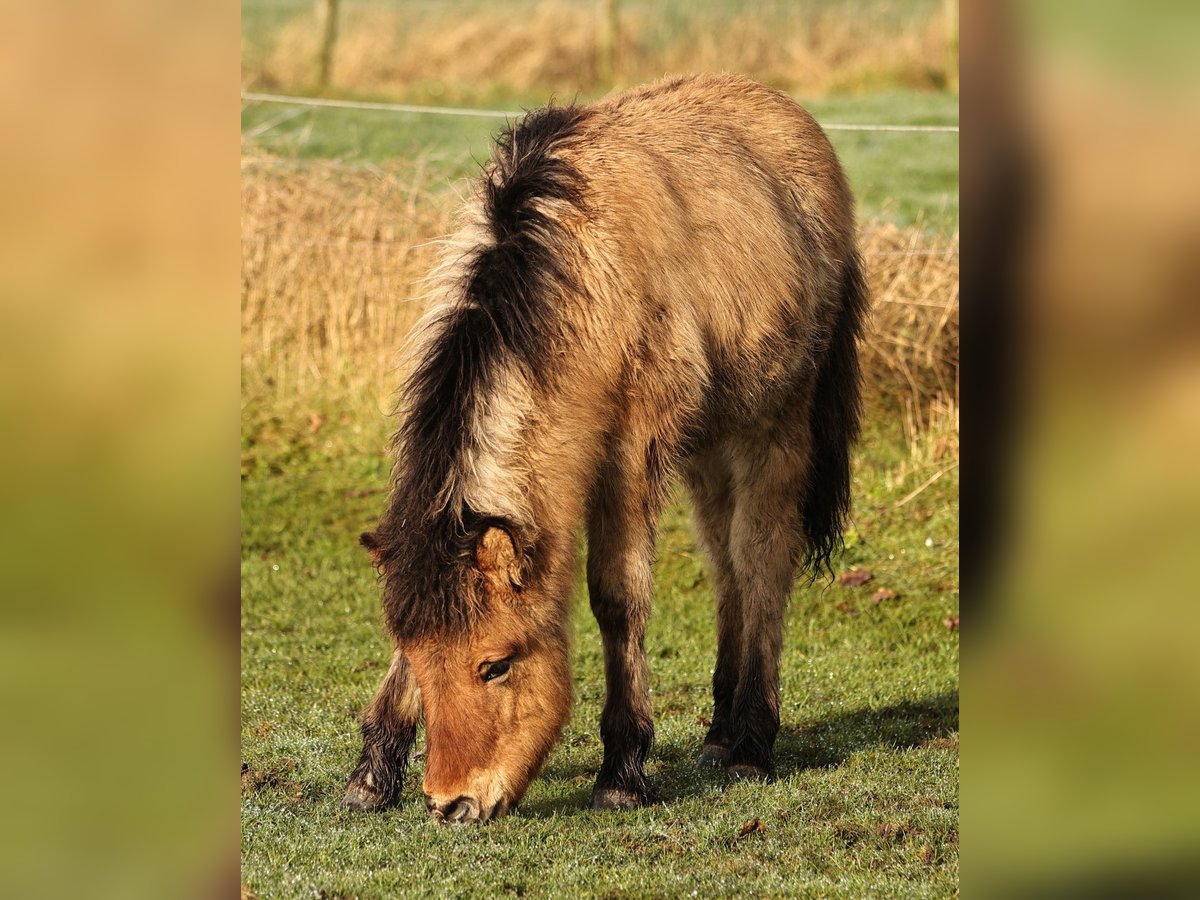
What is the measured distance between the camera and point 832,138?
16.3 m

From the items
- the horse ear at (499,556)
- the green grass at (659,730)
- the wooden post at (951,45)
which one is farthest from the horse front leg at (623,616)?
the wooden post at (951,45)

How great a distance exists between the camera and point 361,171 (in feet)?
38.0

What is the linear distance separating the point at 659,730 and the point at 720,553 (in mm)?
973

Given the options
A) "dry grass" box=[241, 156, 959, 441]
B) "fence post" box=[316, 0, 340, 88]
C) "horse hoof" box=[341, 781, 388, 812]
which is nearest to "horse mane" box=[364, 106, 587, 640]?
"horse hoof" box=[341, 781, 388, 812]

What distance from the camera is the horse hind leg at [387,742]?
521 cm

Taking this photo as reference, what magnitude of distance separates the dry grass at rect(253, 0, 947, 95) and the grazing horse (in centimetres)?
1404

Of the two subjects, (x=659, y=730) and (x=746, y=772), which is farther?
(x=659, y=730)
